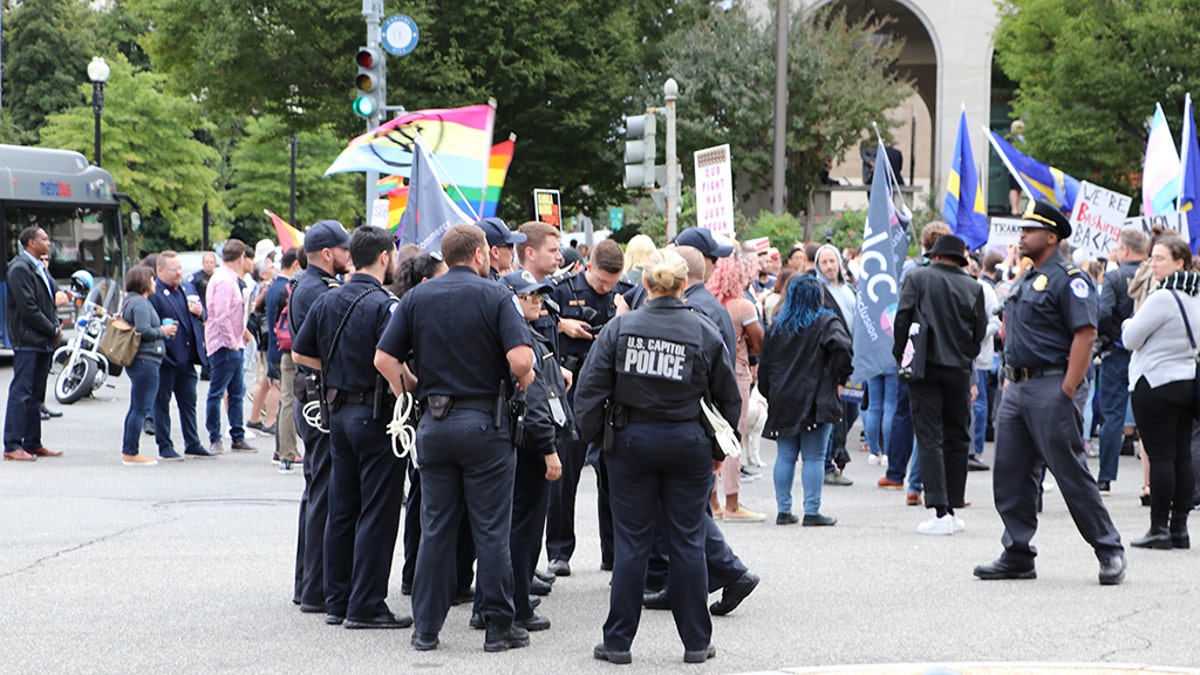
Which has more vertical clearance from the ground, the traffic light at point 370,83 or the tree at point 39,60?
the tree at point 39,60

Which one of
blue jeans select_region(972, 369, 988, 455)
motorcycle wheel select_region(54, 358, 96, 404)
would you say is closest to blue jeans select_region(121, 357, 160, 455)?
motorcycle wheel select_region(54, 358, 96, 404)

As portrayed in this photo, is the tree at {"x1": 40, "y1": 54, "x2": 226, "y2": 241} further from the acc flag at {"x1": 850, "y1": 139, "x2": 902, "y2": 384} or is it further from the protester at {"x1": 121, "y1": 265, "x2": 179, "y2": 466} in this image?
the acc flag at {"x1": 850, "y1": 139, "x2": 902, "y2": 384}

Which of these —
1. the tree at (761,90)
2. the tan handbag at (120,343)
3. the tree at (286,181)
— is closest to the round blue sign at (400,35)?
the tan handbag at (120,343)

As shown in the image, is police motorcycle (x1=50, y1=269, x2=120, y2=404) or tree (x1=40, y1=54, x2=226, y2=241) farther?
tree (x1=40, y1=54, x2=226, y2=241)

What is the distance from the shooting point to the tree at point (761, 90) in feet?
105

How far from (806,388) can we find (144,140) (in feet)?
124

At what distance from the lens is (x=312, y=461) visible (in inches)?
292

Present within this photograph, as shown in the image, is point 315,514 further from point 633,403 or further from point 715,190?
point 715,190

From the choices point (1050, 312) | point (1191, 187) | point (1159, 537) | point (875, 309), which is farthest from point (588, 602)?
point (1191, 187)

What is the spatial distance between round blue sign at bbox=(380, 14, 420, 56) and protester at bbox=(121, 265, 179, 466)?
5.88 metres

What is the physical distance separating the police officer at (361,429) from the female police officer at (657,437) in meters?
1.12

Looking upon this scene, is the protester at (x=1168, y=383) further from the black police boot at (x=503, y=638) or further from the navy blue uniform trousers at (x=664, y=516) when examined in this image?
the black police boot at (x=503, y=638)

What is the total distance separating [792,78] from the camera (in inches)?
1272

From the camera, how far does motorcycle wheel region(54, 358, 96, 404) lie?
1750cm
